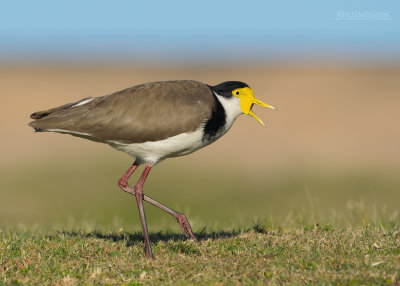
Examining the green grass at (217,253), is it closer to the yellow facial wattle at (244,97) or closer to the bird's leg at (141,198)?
the bird's leg at (141,198)

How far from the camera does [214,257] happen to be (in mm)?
6426

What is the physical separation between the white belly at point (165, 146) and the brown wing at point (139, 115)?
0.06 meters

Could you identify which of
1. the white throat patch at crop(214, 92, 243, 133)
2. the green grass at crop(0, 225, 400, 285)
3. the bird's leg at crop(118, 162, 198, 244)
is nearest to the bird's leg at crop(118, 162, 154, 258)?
the bird's leg at crop(118, 162, 198, 244)

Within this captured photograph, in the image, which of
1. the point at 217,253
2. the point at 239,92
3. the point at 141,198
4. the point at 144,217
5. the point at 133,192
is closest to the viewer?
the point at 217,253

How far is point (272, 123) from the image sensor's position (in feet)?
101

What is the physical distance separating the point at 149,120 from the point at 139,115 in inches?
5.3

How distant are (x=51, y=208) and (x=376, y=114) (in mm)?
20485

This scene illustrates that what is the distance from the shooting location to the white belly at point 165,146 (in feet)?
22.0

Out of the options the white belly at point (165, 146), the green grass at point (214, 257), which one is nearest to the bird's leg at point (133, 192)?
the green grass at point (214, 257)

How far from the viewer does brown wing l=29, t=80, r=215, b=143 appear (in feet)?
22.0

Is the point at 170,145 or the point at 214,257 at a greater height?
the point at 170,145

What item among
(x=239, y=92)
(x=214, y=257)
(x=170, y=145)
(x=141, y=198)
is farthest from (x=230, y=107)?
(x=214, y=257)

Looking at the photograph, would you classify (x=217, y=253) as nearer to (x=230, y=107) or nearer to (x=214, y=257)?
(x=214, y=257)

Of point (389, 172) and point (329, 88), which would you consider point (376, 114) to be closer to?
point (329, 88)
